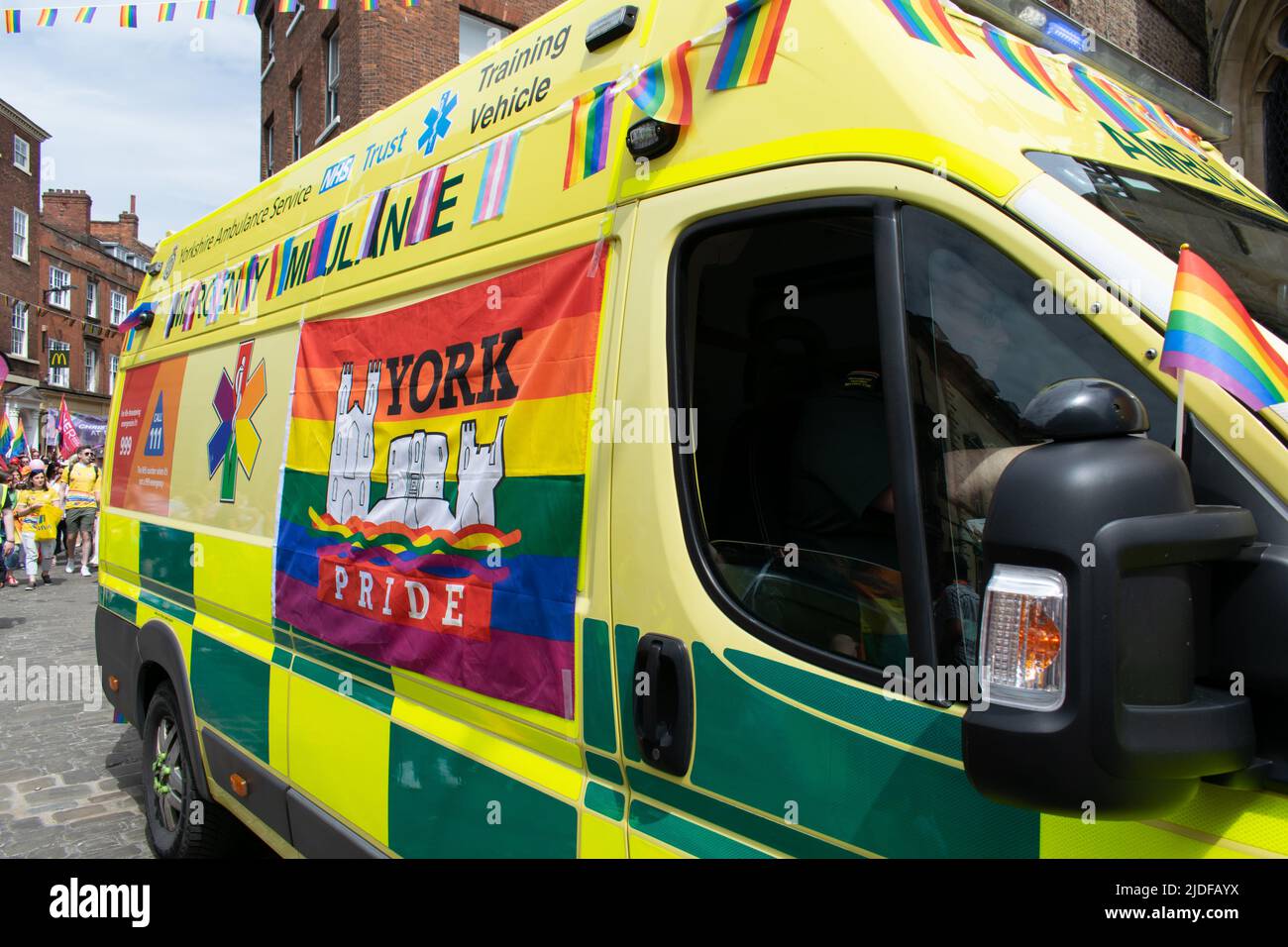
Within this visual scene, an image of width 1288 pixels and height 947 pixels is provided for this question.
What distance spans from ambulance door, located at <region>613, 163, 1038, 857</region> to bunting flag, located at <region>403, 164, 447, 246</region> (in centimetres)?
98

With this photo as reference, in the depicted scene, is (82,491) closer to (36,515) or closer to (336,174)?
(36,515)

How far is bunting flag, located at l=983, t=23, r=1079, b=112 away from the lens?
1882 mm

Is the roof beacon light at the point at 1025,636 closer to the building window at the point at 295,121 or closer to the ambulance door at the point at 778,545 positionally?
the ambulance door at the point at 778,545

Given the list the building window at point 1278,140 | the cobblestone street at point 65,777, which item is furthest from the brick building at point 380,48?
the building window at point 1278,140

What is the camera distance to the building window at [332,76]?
16438mm

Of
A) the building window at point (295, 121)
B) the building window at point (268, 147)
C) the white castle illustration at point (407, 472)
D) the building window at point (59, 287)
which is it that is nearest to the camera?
the white castle illustration at point (407, 472)

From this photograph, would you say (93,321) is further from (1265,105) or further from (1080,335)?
(1080,335)

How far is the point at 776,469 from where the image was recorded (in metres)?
2.17

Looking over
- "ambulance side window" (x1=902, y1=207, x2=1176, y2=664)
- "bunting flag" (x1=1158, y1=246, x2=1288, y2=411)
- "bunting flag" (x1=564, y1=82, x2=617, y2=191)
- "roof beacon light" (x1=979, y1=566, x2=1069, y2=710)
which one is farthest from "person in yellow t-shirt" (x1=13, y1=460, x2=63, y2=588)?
"bunting flag" (x1=1158, y1=246, x2=1288, y2=411)

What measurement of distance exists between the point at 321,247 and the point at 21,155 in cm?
4047

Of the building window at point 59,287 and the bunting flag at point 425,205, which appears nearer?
the bunting flag at point 425,205

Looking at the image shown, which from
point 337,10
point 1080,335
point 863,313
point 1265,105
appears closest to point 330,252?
point 863,313

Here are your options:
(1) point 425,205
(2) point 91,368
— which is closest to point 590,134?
(1) point 425,205

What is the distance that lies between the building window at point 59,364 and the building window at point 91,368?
2.16m
